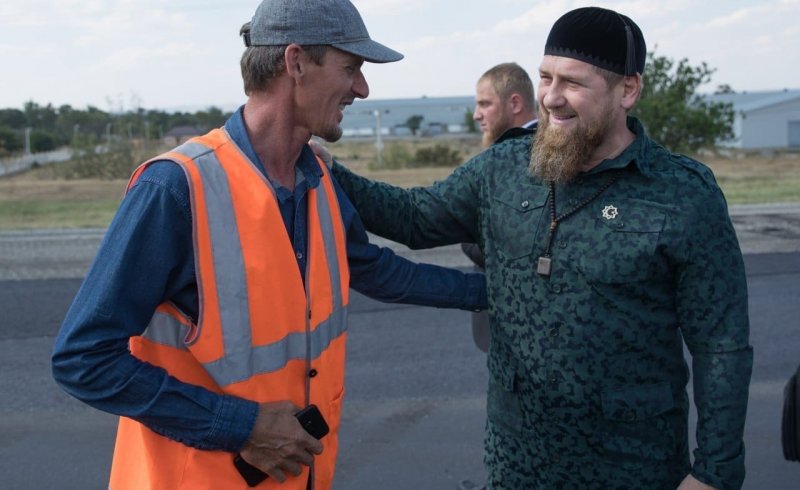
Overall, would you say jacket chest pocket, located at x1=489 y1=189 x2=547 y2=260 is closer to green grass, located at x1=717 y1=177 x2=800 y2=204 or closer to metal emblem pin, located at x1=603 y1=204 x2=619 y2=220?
metal emblem pin, located at x1=603 y1=204 x2=619 y2=220

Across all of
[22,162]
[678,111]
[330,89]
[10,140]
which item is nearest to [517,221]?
[330,89]

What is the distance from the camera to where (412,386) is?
647cm

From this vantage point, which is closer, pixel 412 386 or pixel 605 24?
pixel 605 24

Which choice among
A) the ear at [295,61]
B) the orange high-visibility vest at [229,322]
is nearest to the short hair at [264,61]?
the ear at [295,61]

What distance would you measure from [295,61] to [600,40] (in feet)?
2.61

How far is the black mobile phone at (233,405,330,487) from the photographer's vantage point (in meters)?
2.27

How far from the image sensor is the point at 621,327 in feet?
8.09

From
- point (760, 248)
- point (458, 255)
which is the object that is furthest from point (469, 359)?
point (760, 248)

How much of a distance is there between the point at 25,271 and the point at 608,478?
382 inches

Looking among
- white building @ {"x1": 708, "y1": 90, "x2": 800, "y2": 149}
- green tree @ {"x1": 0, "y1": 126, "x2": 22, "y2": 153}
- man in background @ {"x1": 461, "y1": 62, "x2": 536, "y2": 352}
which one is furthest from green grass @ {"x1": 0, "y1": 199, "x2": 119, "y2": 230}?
white building @ {"x1": 708, "y1": 90, "x2": 800, "y2": 149}

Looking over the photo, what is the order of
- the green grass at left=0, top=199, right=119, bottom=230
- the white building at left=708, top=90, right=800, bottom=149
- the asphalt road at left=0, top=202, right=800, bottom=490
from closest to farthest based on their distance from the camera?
the asphalt road at left=0, top=202, right=800, bottom=490 → the green grass at left=0, top=199, right=119, bottom=230 → the white building at left=708, top=90, right=800, bottom=149

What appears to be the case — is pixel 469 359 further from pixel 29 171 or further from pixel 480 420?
pixel 29 171

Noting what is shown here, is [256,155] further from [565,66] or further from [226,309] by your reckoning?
[565,66]

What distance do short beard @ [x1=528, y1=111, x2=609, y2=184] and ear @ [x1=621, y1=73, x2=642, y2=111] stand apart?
3.6 inches
